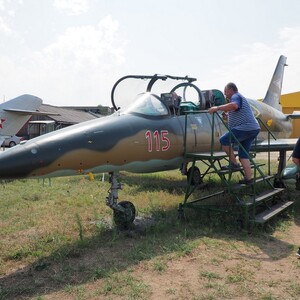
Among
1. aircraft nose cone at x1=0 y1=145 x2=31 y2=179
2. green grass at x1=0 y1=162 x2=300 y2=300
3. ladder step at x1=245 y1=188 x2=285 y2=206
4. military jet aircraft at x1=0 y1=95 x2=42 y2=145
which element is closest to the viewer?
green grass at x1=0 y1=162 x2=300 y2=300

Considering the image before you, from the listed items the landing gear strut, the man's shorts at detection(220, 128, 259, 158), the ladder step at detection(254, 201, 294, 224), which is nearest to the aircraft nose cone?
the landing gear strut

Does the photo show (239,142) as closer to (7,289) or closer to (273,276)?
(273,276)

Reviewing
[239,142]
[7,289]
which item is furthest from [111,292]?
[239,142]

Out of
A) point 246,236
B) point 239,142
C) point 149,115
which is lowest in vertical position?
point 246,236

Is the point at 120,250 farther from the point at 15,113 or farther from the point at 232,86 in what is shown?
the point at 15,113

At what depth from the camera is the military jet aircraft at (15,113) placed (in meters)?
15.7

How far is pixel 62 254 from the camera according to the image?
16.4ft

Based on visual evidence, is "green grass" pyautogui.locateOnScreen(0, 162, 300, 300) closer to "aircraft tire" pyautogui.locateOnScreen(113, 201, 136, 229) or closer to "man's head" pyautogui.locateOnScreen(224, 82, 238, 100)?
"aircraft tire" pyautogui.locateOnScreen(113, 201, 136, 229)

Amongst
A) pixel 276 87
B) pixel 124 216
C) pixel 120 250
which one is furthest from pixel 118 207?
pixel 276 87

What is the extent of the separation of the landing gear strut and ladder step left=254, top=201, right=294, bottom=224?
82.8 inches

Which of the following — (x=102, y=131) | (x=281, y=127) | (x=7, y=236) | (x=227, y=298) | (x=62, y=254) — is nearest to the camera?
(x=227, y=298)

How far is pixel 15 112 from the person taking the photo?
15.8 meters

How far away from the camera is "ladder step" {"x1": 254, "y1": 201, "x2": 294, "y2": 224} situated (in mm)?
5961

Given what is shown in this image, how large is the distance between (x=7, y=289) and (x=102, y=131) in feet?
8.48
